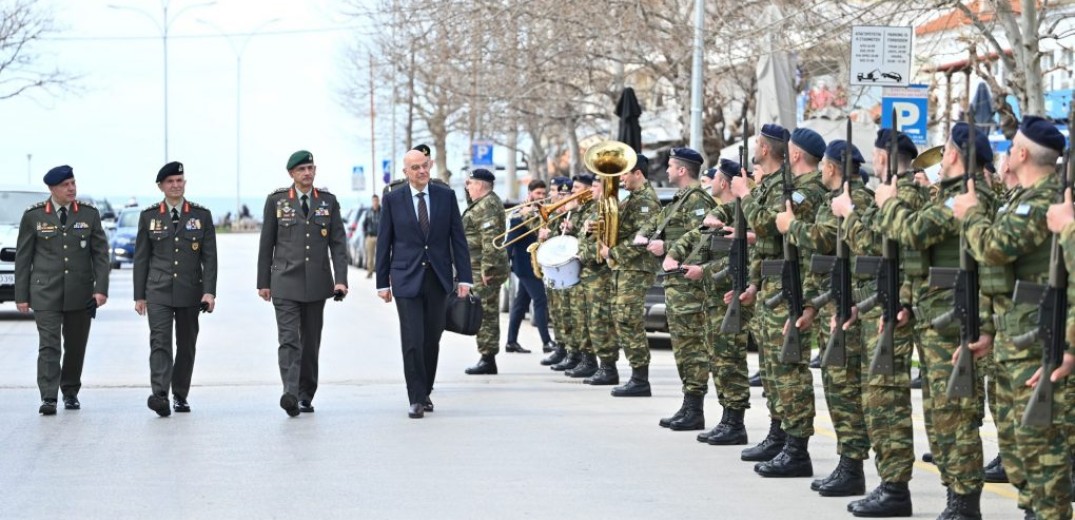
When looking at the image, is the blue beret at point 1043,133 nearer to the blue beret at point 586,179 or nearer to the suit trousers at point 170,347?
the suit trousers at point 170,347

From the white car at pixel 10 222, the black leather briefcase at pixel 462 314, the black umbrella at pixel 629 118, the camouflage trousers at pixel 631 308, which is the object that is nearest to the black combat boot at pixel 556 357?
the camouflage trousers at pixel 631 308

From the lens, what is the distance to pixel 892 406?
326 inches

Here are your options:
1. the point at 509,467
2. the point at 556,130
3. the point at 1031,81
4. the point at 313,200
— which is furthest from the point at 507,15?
the point at 556,130

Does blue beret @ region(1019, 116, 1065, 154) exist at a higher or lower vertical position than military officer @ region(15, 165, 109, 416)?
higher

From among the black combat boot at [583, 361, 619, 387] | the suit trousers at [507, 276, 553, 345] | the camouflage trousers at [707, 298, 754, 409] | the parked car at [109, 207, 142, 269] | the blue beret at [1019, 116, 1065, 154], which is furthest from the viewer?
the parked car at [109, 207, 142, 269]

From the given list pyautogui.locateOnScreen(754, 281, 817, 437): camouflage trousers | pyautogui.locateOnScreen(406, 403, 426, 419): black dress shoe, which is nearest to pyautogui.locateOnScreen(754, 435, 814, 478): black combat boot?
pyautogui.locateOnScreen(754, 281, 817, 437): camouflage trousers

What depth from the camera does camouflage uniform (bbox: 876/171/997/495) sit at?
769 centimetres

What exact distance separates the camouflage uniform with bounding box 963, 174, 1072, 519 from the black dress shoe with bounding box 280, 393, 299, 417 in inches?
245

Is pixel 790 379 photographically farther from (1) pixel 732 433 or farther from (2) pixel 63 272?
(2) pixel 63 272

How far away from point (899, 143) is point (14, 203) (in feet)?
56.8

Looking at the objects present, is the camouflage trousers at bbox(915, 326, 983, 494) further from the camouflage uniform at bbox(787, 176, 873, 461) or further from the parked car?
the parked car

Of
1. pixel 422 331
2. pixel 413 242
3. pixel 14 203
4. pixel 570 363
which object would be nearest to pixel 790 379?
pixel 422 331

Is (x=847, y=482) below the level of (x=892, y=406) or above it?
below

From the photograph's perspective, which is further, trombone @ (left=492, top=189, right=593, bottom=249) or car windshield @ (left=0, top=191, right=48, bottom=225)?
car windshield @ (left=0, top=191, right=48, bottom=225)
